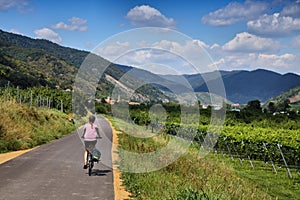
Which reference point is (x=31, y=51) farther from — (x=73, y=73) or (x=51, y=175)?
(x=51, y=175)

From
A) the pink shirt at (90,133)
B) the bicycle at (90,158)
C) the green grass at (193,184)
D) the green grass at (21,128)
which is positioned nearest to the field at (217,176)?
the green grass at (193,184)

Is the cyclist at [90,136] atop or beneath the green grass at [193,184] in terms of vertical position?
atop

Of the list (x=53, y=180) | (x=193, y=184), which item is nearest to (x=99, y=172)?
(x=53, y=180)

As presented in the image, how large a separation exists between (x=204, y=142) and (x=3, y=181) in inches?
1005

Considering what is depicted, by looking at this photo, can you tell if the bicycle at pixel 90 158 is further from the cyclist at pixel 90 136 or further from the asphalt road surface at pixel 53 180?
the asphalt road surface at pixel 53 180

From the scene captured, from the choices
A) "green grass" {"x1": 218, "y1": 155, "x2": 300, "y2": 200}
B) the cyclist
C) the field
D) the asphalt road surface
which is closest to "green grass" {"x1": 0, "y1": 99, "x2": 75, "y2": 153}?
the asphalt road surface

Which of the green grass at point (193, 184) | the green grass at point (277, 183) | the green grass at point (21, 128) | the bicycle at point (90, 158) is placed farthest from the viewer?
the green grass at point (21, 128)

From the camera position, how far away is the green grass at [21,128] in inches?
693

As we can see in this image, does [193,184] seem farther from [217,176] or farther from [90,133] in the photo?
[90,133]

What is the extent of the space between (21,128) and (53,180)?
1102cm

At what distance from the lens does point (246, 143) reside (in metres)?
27.0

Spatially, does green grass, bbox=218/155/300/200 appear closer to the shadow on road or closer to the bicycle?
the shadow on road

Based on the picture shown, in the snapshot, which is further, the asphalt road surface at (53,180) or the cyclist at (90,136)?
the cyclist at (90,136)

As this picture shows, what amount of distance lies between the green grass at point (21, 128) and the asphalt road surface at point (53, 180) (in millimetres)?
3659
